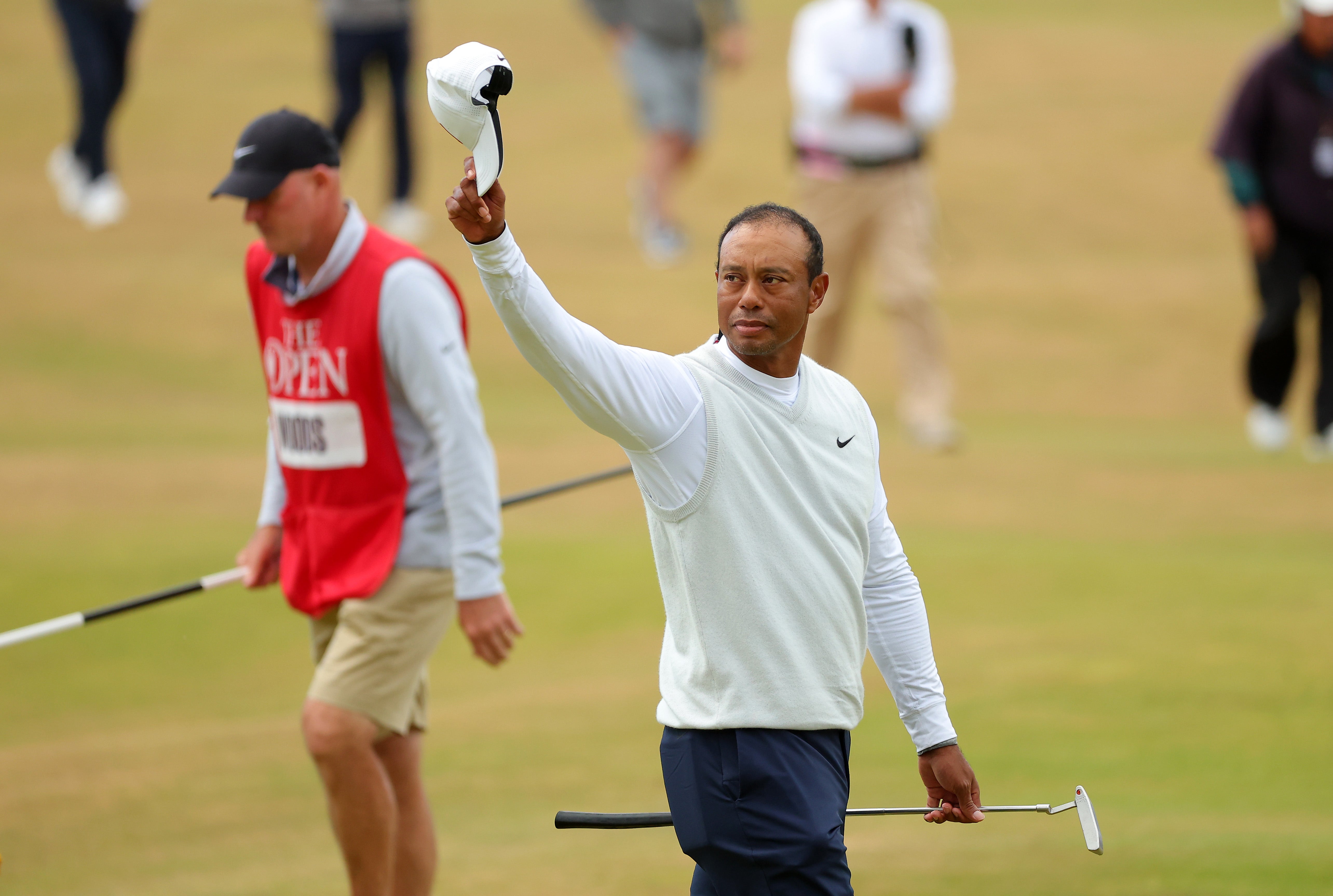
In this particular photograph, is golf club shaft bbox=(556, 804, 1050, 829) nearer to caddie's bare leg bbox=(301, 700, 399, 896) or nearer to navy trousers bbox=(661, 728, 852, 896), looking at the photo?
navy trousers bbox=(661, 728, 852, 896)

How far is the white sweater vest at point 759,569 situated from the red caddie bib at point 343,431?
1351mm

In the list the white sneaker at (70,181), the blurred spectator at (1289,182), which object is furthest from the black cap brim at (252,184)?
the white sneaker at (70,181)

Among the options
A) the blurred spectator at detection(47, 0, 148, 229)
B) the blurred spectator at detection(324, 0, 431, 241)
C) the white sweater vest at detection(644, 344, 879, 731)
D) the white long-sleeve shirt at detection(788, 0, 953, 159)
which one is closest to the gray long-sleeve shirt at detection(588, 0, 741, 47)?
the blurred spectator at detection(324, 0, 431, 241)

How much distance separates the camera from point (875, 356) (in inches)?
456

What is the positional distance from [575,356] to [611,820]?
3.65 ft

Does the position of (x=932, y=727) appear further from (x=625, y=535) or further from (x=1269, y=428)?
(x=1269, y=428)

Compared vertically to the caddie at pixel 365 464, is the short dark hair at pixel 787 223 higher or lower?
higher

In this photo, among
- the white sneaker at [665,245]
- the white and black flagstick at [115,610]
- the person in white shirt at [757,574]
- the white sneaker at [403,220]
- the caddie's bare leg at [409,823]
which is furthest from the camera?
the white sneaker at [665,245]

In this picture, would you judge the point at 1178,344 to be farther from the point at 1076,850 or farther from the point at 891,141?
the point at 1076,850

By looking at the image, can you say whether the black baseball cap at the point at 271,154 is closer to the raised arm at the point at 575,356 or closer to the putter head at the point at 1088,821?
the raised arm at the point at 575,356

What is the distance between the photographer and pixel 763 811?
9.93 feet

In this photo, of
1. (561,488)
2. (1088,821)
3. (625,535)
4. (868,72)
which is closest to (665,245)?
(868,72)

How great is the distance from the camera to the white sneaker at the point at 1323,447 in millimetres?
9297

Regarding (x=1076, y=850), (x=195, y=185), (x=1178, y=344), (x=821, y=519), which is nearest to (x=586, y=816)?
(x=821, y=519)
